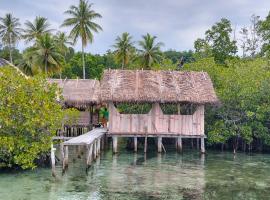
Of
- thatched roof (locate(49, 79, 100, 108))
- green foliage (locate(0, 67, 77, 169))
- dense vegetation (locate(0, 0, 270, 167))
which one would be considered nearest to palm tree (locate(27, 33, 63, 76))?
dense vegetation (locate(0, 0, 270, 167))

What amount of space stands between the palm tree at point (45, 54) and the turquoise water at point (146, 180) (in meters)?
15.9

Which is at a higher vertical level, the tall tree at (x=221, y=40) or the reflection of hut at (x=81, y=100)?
the tall tree at (x=221, y=40)

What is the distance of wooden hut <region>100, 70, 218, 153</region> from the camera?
2047cm

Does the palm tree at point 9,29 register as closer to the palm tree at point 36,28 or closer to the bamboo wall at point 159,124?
the palm tree at point 36,28

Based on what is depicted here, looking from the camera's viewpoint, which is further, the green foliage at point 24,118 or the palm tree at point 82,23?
the palm tree at point 82,23

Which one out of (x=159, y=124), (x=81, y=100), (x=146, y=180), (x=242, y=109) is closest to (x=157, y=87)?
(x=159, y=124)

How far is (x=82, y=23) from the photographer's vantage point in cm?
3762

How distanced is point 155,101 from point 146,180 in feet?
21.4

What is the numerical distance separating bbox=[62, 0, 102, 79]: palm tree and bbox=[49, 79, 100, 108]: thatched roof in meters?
11.9

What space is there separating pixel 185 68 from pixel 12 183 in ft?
52.6

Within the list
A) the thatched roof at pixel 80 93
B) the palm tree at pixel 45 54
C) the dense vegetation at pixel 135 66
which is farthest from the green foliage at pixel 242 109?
the palm tree at pixel 45 54

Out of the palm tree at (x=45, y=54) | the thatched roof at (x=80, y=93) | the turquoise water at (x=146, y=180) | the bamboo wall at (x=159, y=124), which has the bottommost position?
the turquoise water at (x=146, y=180)

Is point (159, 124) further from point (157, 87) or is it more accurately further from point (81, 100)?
point (81, 100)

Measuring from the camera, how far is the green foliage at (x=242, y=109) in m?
21.9
